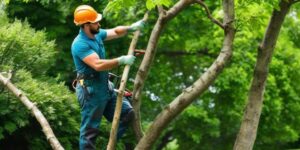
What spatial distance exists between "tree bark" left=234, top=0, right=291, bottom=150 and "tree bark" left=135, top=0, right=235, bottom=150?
74.3 inches

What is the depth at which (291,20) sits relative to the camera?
838 inches

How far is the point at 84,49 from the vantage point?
5.96 metres

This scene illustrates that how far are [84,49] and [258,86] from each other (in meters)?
2.91

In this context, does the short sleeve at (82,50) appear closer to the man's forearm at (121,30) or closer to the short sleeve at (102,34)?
the short sleeve at (102,34)

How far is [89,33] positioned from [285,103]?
1785 cm

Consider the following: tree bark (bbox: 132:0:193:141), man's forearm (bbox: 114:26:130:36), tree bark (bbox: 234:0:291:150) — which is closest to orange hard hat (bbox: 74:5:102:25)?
man's forearm (bbox: 114:26:130:36)

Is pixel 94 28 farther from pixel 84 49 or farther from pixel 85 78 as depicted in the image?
pixel 85 78

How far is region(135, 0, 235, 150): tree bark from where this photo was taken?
5.85 m

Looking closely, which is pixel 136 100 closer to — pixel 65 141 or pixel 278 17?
pixel 278 17

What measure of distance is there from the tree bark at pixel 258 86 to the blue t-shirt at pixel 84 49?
8.13ft

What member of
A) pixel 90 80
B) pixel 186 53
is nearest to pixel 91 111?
pixel 90 80

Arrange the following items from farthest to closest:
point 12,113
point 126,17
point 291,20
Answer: point 291,20
point 126,17
point 12,113

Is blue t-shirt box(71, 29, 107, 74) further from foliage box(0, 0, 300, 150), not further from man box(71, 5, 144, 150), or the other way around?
foliage box(0, 0, 300, 150)

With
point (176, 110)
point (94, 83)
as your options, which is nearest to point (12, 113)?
point (94, 83)
